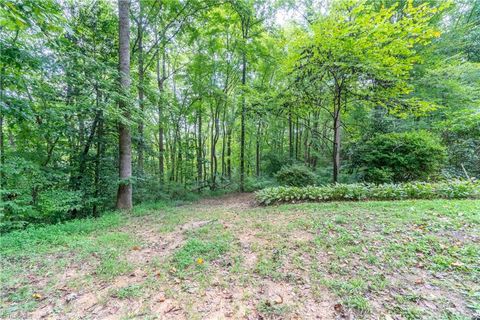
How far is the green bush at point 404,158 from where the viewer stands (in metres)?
6.48

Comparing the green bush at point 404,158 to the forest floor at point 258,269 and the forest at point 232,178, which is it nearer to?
the forest at point 232,178

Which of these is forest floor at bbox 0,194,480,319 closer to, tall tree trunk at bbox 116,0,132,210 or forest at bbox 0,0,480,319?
forest at bbox 0,0,480,319

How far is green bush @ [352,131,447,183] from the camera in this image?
6.48 m

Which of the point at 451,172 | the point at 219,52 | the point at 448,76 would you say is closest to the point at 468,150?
the point at 451,172

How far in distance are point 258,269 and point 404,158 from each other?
22.0ft

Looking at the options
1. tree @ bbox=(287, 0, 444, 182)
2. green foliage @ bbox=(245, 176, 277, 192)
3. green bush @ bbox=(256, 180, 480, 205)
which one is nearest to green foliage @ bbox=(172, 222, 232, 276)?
green bush @ bbox=(256, 180, 480, 205)

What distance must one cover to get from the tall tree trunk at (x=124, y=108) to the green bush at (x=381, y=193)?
3788mm

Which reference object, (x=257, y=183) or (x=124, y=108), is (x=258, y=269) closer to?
(x=124, y=108)

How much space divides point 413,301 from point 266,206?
3.78 m

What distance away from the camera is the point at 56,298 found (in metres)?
2.12

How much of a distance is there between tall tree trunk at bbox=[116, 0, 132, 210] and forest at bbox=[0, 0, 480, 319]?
0.05m

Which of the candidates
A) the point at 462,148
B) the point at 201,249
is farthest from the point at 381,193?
the point at 462,148

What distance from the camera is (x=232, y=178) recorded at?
10820mm

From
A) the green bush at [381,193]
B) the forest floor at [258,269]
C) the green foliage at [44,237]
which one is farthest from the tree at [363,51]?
the green foliage at [44,237]
